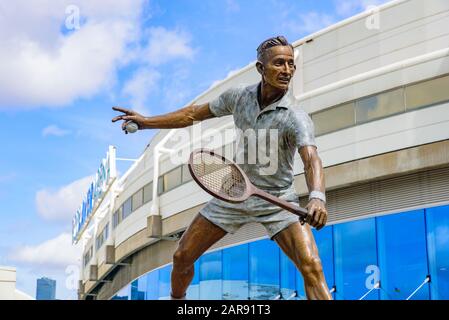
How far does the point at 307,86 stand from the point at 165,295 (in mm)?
10713

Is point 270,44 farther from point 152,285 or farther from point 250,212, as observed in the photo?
point 152,285

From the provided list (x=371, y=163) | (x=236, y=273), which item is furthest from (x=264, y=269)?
(x=371, y=163)

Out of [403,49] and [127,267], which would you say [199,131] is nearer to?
[403,49]

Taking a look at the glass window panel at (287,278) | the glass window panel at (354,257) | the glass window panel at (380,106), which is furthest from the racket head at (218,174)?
the glass window panel at (287,278)

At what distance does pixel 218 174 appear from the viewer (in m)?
6.06

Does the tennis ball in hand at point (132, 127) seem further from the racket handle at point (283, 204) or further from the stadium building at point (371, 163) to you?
the stadium building at point (371, 163)

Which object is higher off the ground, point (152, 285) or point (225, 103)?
point (152, 285)

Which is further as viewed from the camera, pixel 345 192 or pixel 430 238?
pixel 345 192

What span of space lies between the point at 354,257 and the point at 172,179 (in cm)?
871

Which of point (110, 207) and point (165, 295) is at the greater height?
point (110, 207)

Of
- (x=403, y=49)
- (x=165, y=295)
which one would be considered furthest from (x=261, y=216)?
(x=165, y=295)

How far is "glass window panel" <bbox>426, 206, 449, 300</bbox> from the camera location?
61.6 ft
